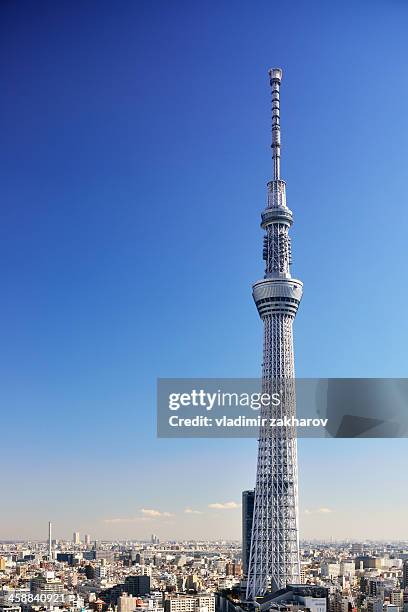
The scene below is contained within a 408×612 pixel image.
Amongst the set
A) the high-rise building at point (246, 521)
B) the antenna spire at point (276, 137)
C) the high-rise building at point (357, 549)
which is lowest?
the high-rise building at point (357, 549)

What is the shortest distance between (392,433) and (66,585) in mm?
7794

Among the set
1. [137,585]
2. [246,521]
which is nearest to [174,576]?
[137,585]

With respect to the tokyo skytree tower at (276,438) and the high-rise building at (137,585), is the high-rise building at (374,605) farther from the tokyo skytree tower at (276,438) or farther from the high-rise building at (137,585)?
the high-rise building at (137,585)

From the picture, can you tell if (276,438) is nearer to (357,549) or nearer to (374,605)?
(374,605)

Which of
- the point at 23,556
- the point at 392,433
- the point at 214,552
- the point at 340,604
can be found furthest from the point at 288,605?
the point at 214,552

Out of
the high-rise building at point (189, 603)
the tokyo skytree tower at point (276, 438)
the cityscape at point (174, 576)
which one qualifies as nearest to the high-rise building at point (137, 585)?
the cityscape at point (174, 576)

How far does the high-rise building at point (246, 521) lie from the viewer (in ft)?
42.3

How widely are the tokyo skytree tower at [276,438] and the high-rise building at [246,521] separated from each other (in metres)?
1.00

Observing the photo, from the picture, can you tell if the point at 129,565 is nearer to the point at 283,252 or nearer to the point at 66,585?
the point at 66,585

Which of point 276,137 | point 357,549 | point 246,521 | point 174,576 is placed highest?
point 276,137

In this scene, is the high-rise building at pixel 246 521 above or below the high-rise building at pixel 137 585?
above

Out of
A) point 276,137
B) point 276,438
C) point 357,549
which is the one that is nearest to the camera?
point 276,137

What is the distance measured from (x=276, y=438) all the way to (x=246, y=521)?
2.19 m

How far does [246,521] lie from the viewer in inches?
520
